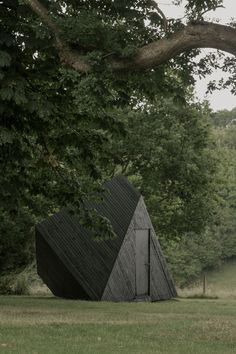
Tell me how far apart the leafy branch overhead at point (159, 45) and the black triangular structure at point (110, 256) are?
10.5 metres

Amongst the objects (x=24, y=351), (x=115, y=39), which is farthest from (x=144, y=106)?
(x=24, y=351)

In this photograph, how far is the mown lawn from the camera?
870 cm

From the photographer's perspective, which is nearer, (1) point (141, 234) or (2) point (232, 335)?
(2) point (232, 335)

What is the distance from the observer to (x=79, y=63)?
32.1 ft

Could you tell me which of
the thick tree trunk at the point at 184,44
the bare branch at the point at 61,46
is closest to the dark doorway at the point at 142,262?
the bare branch at the point at 61,46

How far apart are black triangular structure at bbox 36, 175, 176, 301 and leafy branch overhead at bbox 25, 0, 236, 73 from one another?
1049 cm

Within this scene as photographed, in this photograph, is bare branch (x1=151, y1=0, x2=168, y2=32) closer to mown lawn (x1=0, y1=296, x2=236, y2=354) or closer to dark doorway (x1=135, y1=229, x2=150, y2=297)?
mown lawn (x1=0, y1=296, x2=236, y2=354)

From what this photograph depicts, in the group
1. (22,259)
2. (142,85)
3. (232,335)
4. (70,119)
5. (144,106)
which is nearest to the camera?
(232,335)

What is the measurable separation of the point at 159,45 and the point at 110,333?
15.7ft

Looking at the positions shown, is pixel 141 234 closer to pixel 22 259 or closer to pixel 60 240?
pixel 60 240

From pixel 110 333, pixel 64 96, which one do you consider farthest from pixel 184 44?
pixel 64 96

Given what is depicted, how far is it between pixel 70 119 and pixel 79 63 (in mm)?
5210

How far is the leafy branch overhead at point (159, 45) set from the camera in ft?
29.1

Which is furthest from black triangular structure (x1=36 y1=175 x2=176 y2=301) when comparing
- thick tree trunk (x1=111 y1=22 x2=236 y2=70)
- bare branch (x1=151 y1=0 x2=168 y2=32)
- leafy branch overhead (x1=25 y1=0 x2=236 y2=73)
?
thick tree trunk (x1=111 y1=22 x2=236 y2=70)
